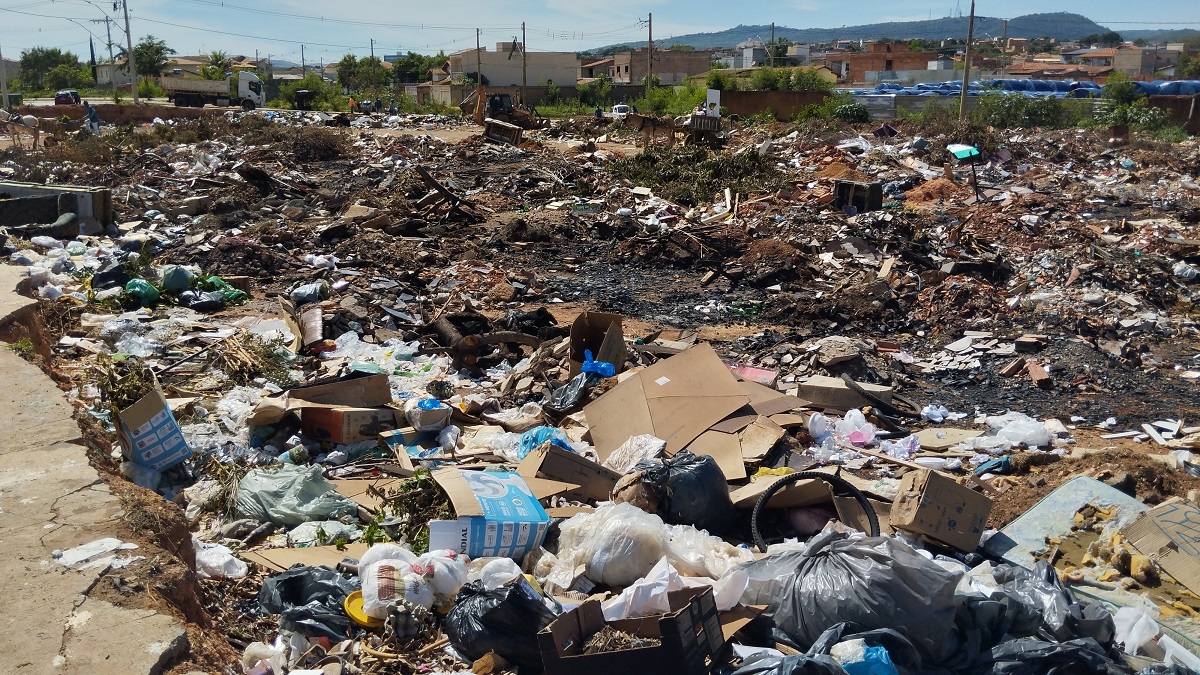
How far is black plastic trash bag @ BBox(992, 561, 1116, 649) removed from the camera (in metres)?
3.34

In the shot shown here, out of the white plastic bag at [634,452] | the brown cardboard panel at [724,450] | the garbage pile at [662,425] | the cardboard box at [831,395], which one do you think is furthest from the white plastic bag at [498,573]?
the cardboard box at [831,395]

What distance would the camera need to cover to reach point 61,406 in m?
4.99

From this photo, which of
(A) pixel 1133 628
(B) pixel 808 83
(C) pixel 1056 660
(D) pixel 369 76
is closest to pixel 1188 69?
(B) pixel 808 83

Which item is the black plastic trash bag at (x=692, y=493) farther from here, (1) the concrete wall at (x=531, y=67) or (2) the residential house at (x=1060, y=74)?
(1) the concrete wall at (x=531, y=67)

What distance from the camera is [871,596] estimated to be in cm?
320

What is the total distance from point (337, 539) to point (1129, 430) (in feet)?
19.3

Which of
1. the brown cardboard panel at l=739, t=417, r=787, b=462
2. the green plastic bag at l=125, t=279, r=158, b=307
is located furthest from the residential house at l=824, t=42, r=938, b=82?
the brown cardboard panel at l=739, t=417, r=787, b=462

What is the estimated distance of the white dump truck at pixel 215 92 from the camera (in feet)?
147

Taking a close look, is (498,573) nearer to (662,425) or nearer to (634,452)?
(634,452)

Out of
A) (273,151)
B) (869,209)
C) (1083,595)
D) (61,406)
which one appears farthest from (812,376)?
(273,151)

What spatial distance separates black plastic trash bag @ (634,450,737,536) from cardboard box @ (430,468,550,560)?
642 millimetres

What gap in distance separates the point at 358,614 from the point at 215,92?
49.2 meters

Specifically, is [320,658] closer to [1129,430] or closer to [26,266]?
→ [1129,430]

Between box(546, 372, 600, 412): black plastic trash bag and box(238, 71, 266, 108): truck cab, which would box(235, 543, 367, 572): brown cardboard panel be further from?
box(238, 71, 266, 108): truck cab
